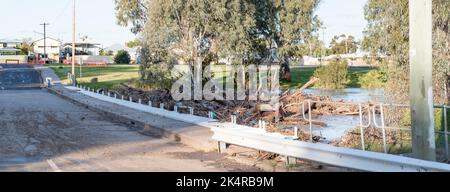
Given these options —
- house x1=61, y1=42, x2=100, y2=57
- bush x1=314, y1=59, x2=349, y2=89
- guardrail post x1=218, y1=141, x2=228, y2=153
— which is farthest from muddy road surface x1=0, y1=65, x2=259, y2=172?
house x1=61, y1=42, x2=100, y2=57

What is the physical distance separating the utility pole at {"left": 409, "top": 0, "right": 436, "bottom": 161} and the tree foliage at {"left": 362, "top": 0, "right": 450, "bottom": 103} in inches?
326

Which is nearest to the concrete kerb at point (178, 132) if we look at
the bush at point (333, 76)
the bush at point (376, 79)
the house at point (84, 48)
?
the bush at point (376, 79)

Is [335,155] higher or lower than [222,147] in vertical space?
higher

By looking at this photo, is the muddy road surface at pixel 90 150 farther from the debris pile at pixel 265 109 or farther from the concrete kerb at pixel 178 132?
the debris pile at pixel 265 109

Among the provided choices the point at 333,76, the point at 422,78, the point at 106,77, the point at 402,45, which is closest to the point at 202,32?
the point at 402,45

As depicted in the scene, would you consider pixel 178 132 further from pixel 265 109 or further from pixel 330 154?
pixel 265 109

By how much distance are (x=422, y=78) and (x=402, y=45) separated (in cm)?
946

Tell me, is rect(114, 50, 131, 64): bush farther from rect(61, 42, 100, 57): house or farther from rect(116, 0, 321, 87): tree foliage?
rect(116, 0, 321, 87): tree foliage

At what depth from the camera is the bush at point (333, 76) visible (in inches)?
2298

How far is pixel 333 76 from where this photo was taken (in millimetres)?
58281

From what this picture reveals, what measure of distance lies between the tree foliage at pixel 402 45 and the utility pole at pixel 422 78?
828cm
